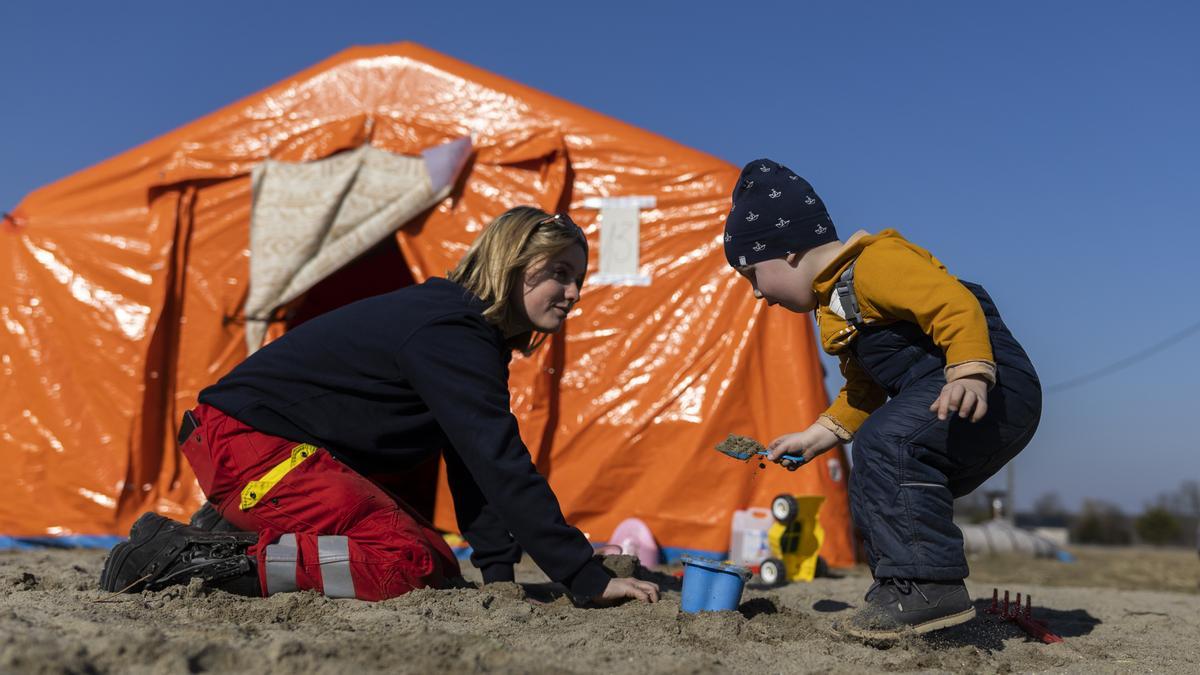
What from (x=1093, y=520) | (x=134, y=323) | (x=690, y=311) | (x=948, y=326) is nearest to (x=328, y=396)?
(x=948, y=326)

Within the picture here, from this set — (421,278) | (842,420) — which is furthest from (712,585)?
(421,278)

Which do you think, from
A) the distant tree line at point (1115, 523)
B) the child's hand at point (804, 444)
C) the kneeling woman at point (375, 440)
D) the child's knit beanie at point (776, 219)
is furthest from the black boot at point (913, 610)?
the distant tree line at point (1115, 523)

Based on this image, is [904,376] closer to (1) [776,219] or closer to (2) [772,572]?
(1) [776,219]

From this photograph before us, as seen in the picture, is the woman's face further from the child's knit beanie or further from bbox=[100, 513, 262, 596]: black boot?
bbox=[100, 513, 262, 596]: black boot

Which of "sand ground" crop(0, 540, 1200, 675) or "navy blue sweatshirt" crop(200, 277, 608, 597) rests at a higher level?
"navy blue sweatshirt" crop(200, 277, 608, 597)

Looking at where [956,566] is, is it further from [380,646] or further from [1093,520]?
[1093,520]

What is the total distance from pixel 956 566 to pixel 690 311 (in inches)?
96.0

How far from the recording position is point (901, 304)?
6.40 ft

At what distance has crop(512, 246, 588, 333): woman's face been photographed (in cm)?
243

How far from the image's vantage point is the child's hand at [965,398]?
1791 mm

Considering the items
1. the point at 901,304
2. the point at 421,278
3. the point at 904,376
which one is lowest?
the point at 904,376

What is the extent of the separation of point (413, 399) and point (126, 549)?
697 mm

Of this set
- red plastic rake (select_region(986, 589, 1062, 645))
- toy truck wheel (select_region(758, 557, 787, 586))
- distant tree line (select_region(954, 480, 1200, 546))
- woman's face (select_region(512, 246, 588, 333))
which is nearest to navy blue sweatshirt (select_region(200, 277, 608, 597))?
woman's face (select_region(512, 246, 588, 333))

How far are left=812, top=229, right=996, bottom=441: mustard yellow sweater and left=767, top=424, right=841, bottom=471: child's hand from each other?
32mm
